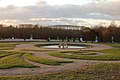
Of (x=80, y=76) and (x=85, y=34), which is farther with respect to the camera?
(x=85, y=34)

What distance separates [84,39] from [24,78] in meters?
43.1

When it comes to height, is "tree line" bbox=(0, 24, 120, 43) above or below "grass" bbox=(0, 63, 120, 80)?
above

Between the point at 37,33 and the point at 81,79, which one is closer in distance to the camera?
the point at 81,79

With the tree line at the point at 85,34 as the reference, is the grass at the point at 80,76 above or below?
below

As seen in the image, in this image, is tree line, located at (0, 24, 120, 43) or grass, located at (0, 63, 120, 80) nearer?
grass, located at (0, 63, 120, 80)

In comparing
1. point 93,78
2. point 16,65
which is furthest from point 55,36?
point 93,78

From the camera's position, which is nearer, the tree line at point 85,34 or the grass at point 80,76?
the grass at point 80,76

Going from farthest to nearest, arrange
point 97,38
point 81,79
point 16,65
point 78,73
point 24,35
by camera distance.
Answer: point 24,35 → point 97,38 → point 16,65 → point 78,73 → point 81,79

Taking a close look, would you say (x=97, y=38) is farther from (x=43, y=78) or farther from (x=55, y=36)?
(x=43, y=78)

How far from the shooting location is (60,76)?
1193 cm

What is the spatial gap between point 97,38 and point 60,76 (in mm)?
40864

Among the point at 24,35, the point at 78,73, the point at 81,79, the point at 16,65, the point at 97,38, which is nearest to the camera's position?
the point at 81,79

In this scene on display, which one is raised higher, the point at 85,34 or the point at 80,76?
the point at 85,34

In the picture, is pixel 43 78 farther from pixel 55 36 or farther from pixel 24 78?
pixel 55 36
